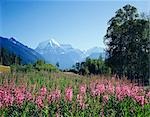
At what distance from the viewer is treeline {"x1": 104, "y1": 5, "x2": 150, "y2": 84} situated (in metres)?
29.5

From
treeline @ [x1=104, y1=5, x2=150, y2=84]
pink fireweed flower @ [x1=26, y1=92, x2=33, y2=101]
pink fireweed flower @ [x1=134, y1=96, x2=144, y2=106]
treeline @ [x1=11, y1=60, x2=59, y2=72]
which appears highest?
treeline @ [x1=104, y1=5, x2=150, y2=84]

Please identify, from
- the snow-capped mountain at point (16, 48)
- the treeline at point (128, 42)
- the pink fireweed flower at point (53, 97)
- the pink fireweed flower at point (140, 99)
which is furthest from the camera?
the treeline at point (128, 42)

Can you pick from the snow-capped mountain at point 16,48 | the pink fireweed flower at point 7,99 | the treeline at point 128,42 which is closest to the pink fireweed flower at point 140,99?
the pink fireweed flower at point 7,99

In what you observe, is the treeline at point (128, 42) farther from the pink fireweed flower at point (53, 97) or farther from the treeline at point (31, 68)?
the pink fireweed flower at point (53, 97)

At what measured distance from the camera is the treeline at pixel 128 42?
96.8ft

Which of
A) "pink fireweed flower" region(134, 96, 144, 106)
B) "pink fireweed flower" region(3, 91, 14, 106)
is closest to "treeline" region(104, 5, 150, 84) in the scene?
"pink fireweed flower" region(134, 96, 144, 106)

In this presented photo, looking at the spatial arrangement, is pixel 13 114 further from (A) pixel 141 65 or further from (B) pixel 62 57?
(B) pixel 62 57

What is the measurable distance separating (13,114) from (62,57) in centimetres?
12945

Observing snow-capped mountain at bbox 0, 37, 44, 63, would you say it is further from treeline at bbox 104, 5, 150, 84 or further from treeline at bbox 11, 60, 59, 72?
treeline at bbox 104, 5, 150, 84

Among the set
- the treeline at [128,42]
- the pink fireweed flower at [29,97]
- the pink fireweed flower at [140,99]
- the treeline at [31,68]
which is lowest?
the pink fireweed flower at [140,99]

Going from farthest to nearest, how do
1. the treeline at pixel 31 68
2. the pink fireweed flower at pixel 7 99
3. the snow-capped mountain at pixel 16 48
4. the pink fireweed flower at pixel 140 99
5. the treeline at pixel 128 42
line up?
1. the treeline at pixel 128 42
2. the snow-capped mountain at pixel 16 48
3. the treeline at pixel 31 68
4. the pink fireweed flower at pixel 140 99
5. the pink fireweed flower at pixel 7 99

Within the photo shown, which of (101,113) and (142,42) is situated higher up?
(142,42)

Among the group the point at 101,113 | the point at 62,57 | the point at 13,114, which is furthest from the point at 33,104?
the point at 62,57

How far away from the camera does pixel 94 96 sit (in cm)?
857
